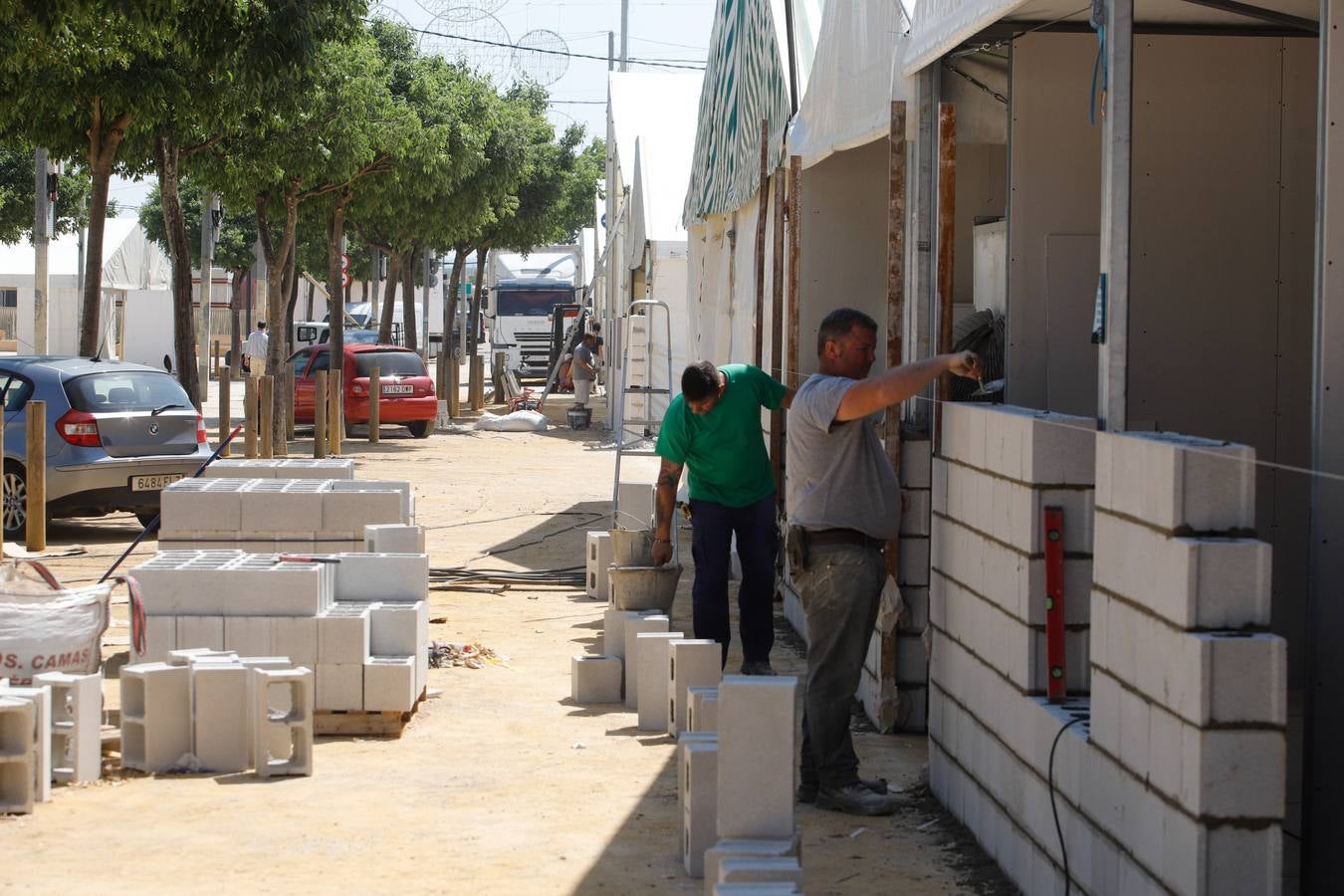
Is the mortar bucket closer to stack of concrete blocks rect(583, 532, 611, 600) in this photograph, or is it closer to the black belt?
stack of concrete blocks rect(583, 532, 611, 600)

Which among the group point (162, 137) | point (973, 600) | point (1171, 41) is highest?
point (162, 137)

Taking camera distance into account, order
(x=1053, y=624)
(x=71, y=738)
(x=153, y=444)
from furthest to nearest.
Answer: (x=153, y=444) < (x=71, y=738) < (x=1053, y=624)

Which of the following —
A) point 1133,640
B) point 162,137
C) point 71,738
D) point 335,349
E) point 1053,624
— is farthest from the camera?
point 335,349

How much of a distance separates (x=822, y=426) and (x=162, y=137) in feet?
52.2

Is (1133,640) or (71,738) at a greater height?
(1133,640)

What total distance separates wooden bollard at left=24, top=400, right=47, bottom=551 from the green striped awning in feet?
19.1

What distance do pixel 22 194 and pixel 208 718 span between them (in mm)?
34130

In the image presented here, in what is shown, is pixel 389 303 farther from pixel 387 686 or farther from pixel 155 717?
pixel 155 717

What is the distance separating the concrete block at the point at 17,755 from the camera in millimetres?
6109

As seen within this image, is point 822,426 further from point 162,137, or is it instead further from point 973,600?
point 162,137

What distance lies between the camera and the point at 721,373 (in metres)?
8.13

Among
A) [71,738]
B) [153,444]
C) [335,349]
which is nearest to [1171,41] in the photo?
[71,738]

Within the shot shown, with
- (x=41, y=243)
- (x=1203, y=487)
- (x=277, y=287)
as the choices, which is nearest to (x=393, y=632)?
(x=1203, y=487)

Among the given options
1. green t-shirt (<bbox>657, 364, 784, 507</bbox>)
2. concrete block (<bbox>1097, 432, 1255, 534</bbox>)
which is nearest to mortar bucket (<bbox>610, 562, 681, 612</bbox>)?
green t-shirt (<bbox>657, 364, 784, 507</bbox>)
